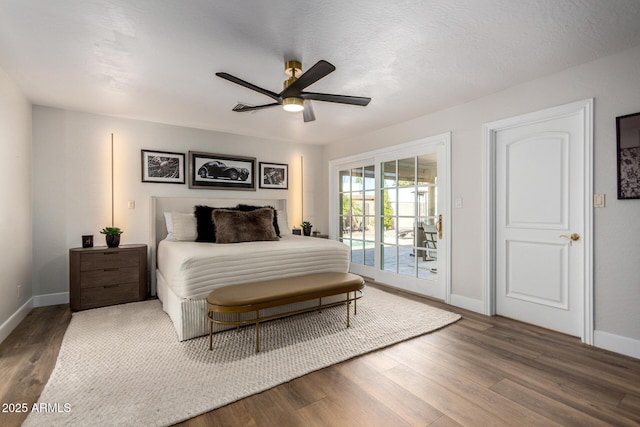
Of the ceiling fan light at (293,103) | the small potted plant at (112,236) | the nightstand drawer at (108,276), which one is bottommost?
the nightstand drawer at (108,276)

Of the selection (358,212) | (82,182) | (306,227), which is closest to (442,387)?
(358,212)

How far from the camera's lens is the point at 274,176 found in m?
5.10

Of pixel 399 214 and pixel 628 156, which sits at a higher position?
pixel 628 156

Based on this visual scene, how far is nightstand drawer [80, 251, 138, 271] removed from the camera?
334cm

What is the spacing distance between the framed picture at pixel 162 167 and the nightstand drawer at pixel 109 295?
1.42m

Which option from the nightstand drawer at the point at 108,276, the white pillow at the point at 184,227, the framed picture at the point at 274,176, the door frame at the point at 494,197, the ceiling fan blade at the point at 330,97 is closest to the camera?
the ceiling fan blade at the point at 330,97

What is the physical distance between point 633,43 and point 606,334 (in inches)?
86.9

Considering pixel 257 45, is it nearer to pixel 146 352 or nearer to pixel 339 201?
pixel 146 352

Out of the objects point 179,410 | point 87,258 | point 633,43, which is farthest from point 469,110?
point 87,258

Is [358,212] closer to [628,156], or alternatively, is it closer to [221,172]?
[221,172]

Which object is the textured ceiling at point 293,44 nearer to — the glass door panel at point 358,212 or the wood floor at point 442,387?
the glass door panel at point 358,212

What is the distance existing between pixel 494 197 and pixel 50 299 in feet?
16.9

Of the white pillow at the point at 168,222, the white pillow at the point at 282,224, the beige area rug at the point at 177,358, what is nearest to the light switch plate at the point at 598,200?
the beige area rug at the point at 177,358

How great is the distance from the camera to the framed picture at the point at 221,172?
4.36 meters
